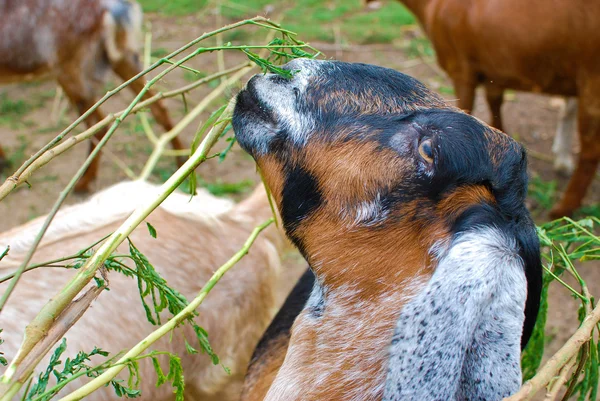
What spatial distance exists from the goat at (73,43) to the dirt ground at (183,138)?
1.65ft

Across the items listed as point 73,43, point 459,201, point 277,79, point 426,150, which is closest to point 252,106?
point 277,79

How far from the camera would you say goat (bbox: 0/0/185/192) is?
5652 millimetres

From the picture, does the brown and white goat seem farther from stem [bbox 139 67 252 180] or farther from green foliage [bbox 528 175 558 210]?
stem [bbox 139 67 252 180]

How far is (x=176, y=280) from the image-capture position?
267cm

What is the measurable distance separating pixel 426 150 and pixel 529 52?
12.2 feet

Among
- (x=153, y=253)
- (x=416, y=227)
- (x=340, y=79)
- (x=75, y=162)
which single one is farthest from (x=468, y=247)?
(x=75, y=162)

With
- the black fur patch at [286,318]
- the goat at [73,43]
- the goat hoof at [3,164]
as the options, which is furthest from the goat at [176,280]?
the goat hoof at [3,164]

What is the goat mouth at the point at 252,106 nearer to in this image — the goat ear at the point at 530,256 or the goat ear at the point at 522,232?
the goat ear at the point at 522,232

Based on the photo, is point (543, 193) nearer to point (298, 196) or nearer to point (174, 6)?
point (298, 196)

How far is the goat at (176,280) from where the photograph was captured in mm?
2426

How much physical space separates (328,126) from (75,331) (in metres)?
1.31

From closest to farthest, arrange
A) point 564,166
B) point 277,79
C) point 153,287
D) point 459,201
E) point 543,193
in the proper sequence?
point 459,201 → point 153,287 → point 277,79 → point 543,193 → point 564,166

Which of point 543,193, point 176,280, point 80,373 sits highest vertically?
point 80,373

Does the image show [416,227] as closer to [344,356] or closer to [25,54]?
[344,356]
